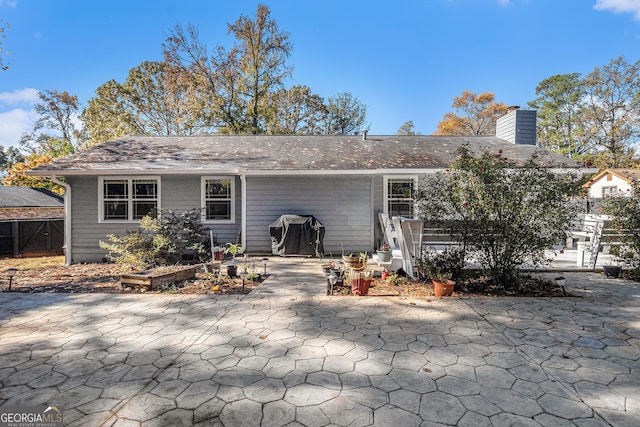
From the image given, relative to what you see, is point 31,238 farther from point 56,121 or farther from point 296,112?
point 56,121

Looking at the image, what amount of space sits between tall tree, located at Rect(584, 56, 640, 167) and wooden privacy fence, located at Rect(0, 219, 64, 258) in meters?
35.2

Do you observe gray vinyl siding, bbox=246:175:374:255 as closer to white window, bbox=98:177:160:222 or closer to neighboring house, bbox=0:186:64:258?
white window, bbox=98:177:160:222

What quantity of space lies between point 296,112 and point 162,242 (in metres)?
19.4

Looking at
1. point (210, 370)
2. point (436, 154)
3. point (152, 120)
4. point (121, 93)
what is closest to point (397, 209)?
point (436, 154)

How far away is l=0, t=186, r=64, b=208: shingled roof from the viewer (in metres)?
14.5

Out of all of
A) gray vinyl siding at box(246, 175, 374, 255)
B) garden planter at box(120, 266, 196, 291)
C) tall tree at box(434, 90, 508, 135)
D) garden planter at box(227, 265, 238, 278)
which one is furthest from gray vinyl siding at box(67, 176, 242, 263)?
tall tree at box(434, 90, 508, 135)

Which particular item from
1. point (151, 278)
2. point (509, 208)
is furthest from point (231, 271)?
point (509, 208)

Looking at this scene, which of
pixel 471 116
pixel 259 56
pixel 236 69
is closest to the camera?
pixel 259 56

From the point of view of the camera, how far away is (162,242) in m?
7.46

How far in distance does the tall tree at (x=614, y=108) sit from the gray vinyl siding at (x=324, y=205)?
25.9 m

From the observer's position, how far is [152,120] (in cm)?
2223

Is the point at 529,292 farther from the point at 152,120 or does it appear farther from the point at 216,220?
the point at 152,120

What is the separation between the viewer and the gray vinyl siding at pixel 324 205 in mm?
9328

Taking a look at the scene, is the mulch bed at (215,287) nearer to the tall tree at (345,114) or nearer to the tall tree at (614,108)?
the tall tree at (345,114)
